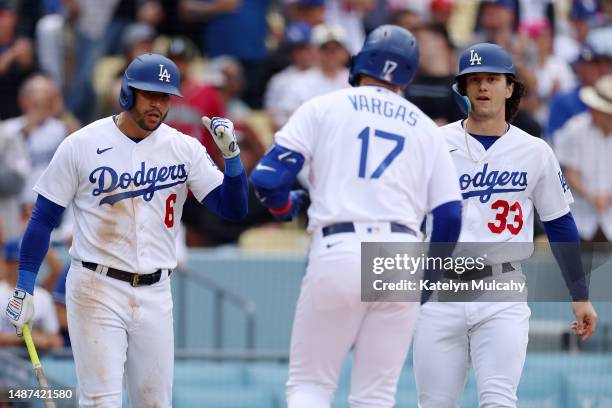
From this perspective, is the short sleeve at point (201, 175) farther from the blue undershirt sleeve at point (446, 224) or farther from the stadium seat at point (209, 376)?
the stadium seat at point (209, 376)

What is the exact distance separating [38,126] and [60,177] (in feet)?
17.7

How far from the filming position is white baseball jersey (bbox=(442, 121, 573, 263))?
22.7ft

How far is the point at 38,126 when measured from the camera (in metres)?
11.9

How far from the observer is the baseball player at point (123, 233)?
6.63m

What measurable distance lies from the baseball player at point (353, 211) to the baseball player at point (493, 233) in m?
0.54

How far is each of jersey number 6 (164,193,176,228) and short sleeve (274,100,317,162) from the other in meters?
0.86

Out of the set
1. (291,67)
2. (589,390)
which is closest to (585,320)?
(589,390)

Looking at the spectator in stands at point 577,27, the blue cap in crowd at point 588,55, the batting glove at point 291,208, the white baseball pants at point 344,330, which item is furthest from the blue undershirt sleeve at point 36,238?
the spectator in stands at point 577,27

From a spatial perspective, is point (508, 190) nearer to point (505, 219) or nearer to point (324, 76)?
point (505, 219)

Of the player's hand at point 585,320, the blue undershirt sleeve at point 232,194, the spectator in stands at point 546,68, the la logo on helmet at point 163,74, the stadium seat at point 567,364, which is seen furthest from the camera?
the spectator in stands at point 546,68

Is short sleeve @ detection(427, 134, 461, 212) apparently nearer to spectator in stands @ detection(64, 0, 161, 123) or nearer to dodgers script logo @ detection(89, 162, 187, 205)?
dodgers script logo @ detection(89, 162, 187, 205)

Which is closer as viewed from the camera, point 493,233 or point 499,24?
point 493,233

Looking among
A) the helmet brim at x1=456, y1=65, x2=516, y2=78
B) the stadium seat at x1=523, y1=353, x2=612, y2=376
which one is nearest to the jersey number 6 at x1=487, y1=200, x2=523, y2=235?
the helmet brim at x1=456, y1=65, x2=516, y2=78

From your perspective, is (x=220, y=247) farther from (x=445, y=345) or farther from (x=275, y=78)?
(x=445, y=345)
